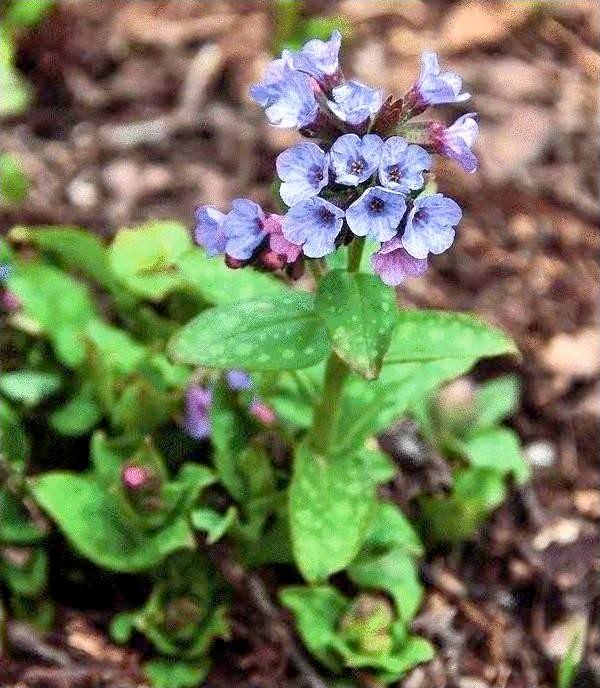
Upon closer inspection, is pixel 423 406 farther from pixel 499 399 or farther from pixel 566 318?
pixel 566 318

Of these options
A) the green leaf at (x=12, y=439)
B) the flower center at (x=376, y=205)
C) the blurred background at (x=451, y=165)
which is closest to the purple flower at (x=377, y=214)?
the flower center at (x=376, y=205)

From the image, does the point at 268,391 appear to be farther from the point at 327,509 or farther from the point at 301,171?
the point at 301,171

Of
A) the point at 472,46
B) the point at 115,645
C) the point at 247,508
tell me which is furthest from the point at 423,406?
the point at 472,46

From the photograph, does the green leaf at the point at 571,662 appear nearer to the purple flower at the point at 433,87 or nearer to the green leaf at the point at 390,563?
the green leaf at the point at 390,563

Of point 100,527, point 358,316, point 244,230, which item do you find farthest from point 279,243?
point 100,527

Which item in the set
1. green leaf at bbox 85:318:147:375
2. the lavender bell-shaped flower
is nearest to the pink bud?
green leaf at bbox 85:318:147:375

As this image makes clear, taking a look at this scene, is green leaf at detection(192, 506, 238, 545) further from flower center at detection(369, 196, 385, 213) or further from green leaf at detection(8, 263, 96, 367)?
flower center at detection(369, 196, 385, 213)

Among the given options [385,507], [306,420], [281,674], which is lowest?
[281,674]
